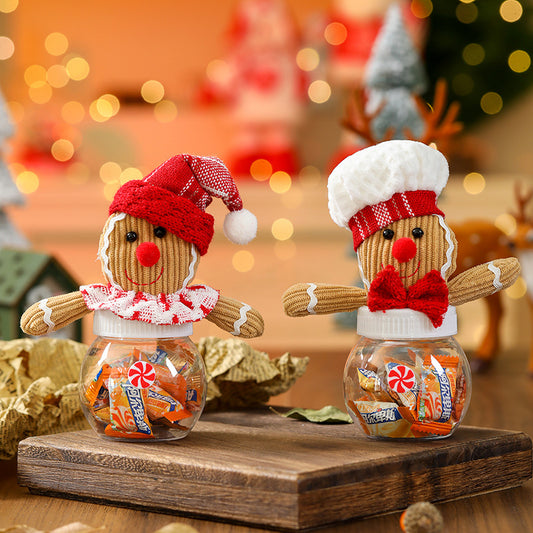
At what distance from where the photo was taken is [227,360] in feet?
2.85

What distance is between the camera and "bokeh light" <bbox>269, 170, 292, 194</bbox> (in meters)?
2.46

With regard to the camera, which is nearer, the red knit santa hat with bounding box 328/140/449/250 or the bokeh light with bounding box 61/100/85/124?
the red knit santa hat with bounding box 328/140/449/250

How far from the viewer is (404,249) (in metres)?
0.69

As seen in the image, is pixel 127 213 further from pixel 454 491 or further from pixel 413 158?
pixel 454 491

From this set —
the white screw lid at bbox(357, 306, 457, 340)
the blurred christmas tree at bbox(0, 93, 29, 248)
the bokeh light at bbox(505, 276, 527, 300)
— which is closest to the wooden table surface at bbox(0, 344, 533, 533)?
the white screw lid at bbox(357, 306, 457, 340)

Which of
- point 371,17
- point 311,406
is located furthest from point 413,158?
point 371,17

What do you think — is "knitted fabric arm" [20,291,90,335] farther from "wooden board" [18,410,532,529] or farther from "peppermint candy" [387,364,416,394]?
"peppermint candy" [387,364,416,394]

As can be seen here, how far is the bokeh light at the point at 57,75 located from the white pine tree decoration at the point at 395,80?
1.45 metres

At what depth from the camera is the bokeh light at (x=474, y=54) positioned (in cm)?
258

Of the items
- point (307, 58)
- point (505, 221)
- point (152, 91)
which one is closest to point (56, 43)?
point (152, 91)

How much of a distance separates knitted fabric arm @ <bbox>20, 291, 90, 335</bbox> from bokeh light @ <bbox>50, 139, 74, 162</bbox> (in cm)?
206

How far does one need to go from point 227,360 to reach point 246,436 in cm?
16

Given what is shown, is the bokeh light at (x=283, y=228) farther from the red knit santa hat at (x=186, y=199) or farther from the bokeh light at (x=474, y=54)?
the red knit santa hat at (x=186, y=199)

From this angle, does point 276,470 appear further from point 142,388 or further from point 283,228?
point 283,228
